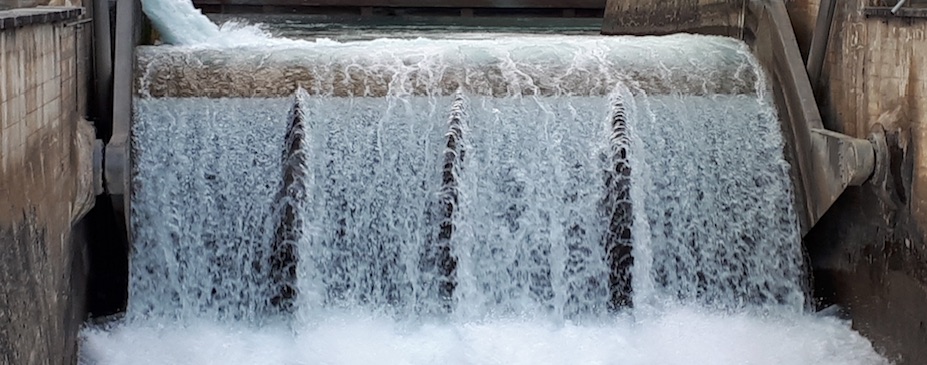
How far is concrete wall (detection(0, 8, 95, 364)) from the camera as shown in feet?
15.3

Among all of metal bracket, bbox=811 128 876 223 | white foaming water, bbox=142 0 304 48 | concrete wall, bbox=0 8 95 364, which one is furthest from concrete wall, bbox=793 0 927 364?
concrete wall, bbox=0 8 95 364

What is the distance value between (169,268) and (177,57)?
60.7 inches

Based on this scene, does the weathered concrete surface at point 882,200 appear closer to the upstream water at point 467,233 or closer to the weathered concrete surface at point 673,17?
the upstream water at point 467,233

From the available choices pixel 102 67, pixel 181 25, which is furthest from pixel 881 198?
pixel 181 25

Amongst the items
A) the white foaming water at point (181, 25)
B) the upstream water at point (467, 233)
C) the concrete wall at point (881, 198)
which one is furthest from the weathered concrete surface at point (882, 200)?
the white foaming water at point (181, 25)

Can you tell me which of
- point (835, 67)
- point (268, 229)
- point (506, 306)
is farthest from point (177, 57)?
point (835, 67)

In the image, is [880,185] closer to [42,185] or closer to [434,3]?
[42,185]

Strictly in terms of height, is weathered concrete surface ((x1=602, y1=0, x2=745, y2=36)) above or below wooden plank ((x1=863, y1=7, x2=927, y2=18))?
below

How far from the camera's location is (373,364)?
6.29 metres

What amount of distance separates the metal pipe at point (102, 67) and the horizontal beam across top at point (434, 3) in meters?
10.4

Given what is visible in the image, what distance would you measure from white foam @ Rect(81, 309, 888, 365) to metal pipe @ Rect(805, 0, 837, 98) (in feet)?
5.62

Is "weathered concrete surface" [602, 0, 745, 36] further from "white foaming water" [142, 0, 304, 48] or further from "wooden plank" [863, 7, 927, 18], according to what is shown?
"white foaming water" [142, 0, 304, 48]

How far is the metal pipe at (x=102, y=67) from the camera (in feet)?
22.9

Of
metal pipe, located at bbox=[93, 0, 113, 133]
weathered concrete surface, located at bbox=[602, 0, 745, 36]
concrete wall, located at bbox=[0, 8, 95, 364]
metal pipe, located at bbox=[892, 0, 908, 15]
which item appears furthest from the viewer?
weathered concrete surface, located at bbox=[602, 0, 745, 36]
